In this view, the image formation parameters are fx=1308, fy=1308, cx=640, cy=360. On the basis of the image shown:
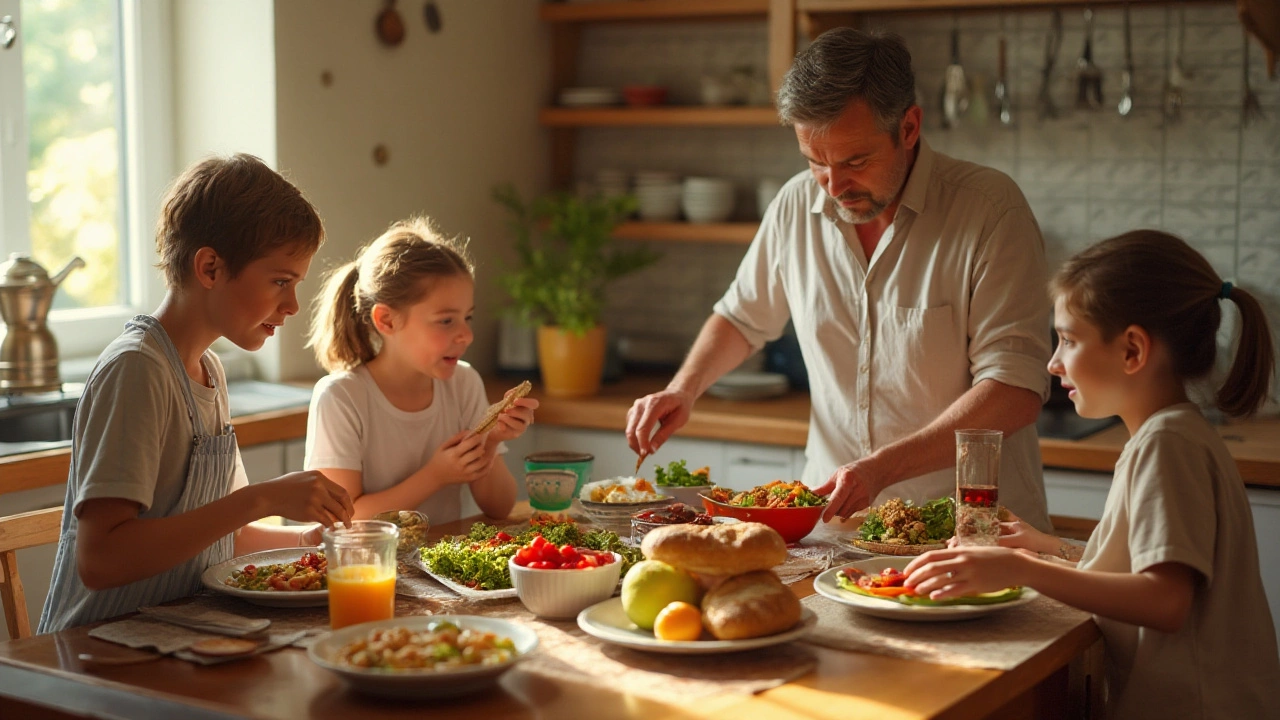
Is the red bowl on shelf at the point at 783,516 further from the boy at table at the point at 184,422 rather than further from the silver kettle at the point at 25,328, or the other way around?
the silver kettle at the point at 25,328

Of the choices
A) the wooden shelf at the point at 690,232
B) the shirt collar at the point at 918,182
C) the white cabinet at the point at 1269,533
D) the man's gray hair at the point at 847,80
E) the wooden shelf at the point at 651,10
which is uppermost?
the wooden shelf at the point at 651,10

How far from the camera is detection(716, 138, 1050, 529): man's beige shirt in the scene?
8.21 feet

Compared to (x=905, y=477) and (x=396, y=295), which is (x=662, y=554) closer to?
(x=905, y=477)

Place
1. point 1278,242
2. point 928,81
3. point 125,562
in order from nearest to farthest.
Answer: point 125,562
point 1278,242
point 928,81

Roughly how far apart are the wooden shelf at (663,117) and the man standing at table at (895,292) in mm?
1230

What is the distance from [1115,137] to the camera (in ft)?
12.5

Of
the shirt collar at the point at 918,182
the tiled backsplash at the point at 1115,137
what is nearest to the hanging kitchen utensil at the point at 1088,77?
the tiled backsplash at the point at 1115,137

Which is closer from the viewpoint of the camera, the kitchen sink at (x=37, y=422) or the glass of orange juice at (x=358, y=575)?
the glass of orange juice at (x=358, y=575)

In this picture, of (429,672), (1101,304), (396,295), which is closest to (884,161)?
(1101,304)

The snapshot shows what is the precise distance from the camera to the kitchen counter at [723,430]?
2719mm

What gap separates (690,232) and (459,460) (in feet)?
6.46

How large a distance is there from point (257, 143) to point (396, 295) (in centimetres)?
133

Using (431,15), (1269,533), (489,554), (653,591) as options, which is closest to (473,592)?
(489,554)

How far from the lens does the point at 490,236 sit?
4.40 meters
